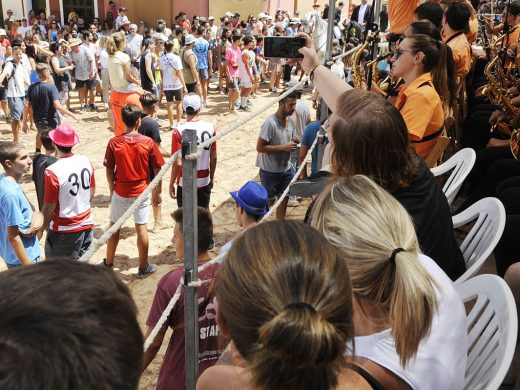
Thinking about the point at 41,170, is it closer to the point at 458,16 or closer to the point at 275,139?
the point at 275,139

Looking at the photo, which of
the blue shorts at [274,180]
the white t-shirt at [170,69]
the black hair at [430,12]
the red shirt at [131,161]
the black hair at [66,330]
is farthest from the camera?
the white t-shirt at [170,69]

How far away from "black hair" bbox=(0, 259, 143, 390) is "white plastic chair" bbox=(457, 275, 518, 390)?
118 centimetres

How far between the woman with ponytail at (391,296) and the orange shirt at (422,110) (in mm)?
1542

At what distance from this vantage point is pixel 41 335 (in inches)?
28.6

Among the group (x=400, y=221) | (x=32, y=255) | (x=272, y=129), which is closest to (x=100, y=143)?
(x=272, y=129)

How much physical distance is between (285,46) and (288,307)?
2.45 m

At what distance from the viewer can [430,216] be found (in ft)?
6.70

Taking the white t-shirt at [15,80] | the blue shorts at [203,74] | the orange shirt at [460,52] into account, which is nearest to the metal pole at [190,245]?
the orange shirt at [460,52]

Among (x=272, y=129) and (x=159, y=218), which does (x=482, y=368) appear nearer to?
(x=272, y=129)

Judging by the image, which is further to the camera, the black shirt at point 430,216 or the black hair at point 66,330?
the black shirt at point 430,216

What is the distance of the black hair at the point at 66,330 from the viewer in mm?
704

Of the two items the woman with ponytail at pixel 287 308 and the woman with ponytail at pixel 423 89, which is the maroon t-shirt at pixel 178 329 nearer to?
the woman with ponytail at pixel 287 308

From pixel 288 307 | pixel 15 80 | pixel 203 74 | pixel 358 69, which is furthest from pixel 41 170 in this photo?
pixel 203 74

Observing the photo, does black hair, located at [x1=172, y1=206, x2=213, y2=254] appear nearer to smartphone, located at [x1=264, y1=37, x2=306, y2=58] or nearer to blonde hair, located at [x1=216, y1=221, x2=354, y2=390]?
smartphone, located at [x1=264, y1=37, x2=306, y2=58]
